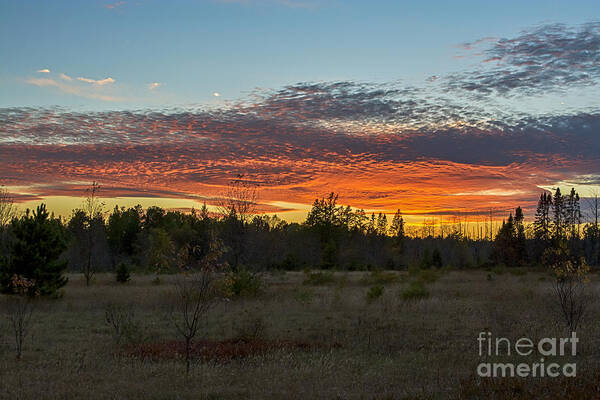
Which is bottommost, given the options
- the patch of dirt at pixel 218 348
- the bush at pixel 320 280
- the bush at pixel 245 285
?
the bush at pixel 320 280

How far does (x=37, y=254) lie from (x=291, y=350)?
16358 millimetres

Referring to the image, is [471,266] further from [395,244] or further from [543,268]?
[395,244]

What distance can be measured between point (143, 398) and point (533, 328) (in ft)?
40.5

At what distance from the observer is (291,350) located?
40.7ft

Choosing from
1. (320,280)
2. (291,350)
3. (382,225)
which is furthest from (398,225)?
(291,350)

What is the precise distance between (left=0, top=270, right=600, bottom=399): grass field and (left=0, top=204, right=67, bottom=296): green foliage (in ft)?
5.01

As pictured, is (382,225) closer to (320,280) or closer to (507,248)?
(507,248)

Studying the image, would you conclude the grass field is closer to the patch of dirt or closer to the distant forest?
the patch of dirt

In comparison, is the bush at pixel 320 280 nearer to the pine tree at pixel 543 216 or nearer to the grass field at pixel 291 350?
the grass field at pixel 291 350

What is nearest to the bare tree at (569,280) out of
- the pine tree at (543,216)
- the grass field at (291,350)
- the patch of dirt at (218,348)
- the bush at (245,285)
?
the grass field at (291,350)

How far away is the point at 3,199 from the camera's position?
3083 centimetres

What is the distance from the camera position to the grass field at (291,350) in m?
8.66

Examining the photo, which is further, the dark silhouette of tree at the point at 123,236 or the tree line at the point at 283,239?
the dark silhouette of tree at the point at 123,236

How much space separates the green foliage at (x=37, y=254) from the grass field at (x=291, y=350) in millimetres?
1528
